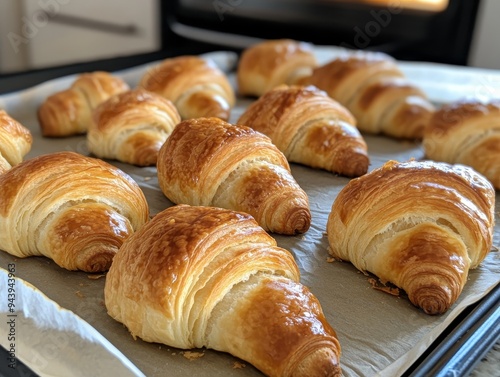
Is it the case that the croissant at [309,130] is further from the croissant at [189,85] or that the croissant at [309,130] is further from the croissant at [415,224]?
the croissant at [415,224]

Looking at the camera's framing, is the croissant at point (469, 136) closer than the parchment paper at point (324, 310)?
No

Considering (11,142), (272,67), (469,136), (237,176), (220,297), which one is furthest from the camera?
(272,67)

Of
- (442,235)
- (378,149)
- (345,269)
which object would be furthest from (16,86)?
(442,235)

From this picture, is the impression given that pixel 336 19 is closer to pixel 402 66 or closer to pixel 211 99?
pixel 402 66

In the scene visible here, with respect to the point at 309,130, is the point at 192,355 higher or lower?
lower

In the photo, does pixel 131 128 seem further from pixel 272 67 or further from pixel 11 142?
pixel 272 67

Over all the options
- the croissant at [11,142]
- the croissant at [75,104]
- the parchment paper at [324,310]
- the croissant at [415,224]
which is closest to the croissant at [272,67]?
the croissant at [75,104]

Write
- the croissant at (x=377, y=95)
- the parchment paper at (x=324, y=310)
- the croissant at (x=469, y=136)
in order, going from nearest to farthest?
the parchment paper at (x=324, y=310) → the croissant at (x=469, y=136) → the croissant at (x=377, y=95)

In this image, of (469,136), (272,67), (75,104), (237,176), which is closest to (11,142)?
(75,104)
